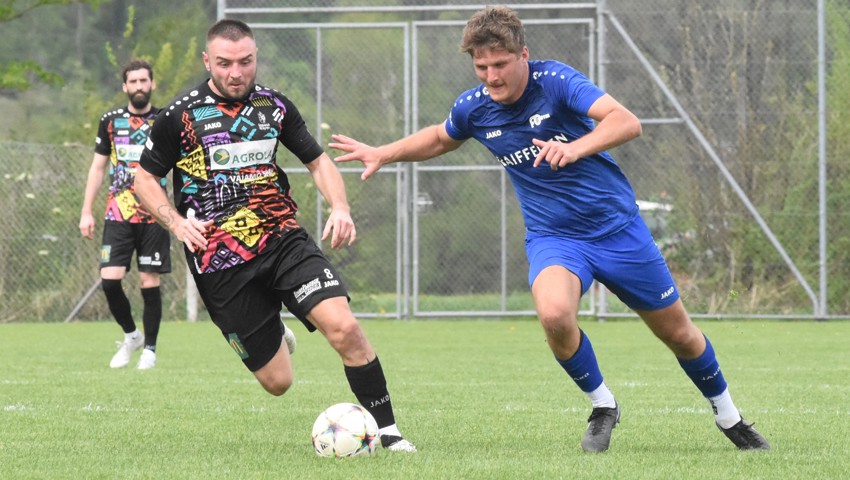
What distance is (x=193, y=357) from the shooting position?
11.9 meters

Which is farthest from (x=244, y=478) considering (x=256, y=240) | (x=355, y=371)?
(x=256, y=240)

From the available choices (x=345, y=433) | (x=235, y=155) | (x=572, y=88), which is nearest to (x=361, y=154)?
(x=235, y=155)

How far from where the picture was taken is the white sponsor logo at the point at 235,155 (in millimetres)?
6281

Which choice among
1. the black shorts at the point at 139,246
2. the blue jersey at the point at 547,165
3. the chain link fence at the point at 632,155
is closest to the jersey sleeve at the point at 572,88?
the blue jersey at the point at 547,165

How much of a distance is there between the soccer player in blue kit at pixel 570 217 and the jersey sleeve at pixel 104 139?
511 centimetres

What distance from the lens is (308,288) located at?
20.1ft

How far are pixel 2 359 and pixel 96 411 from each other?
4375 millimetres

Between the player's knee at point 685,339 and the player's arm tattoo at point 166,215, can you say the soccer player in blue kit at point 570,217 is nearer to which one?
the player's knee at point 685,339

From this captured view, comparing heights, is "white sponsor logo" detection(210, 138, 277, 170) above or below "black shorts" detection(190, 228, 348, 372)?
above

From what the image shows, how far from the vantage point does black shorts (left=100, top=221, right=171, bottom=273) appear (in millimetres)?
10945

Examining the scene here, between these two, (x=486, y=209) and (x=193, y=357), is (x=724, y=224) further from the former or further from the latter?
(x=193, y=357)

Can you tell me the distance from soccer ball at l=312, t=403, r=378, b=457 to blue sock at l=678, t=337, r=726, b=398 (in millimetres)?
1464

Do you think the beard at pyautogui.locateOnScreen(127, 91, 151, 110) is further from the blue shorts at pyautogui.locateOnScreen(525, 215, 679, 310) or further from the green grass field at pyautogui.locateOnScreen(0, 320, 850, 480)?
the blue shorts at pyautogui.locateOnScreen(525, 215, 679, 310)

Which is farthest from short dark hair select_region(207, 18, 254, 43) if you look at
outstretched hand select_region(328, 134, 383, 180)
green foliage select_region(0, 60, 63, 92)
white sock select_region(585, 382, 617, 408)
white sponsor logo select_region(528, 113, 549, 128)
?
green foliage select_region(0, 60, 63, 92)
